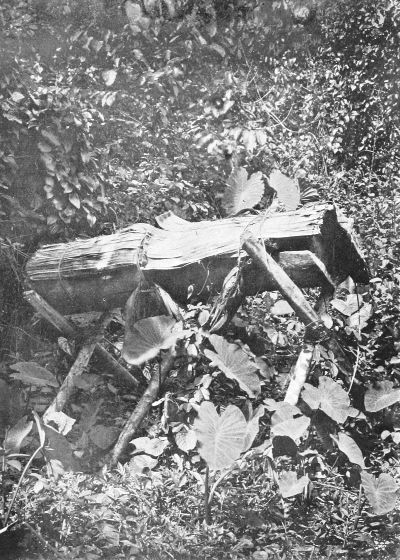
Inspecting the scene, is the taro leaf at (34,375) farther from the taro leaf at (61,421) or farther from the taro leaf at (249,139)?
the taro leaf at (249,139)

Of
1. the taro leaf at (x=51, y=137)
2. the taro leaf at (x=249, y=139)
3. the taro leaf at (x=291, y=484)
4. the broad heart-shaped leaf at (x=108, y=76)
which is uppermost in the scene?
the broad heart-shaped leaf at (x=108, y=76)

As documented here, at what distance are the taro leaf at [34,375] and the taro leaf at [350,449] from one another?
118cm

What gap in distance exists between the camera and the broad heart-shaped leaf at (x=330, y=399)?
259 cm

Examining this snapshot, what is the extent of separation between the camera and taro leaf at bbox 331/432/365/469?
8.37 feet

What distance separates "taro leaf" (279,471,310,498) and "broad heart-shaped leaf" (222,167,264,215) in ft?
3.55

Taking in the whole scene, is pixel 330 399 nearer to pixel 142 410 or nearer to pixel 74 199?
pixel 142 410

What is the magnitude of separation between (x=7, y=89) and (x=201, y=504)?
6.82 ft

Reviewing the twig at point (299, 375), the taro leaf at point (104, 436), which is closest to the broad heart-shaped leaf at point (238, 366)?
the twig at point (299, 375)

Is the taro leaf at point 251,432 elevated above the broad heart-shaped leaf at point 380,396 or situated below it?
above

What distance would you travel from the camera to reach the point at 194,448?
2.76 metres

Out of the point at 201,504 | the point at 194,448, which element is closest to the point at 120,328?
the point at 194,448

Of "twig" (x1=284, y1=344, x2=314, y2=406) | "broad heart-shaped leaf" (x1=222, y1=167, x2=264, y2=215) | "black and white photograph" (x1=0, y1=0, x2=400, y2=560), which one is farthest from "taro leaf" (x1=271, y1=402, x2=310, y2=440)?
"broad heart-shaped leaf" (x1=222, y1=167, x2=264, y2=215)

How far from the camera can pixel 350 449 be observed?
257 centimetres

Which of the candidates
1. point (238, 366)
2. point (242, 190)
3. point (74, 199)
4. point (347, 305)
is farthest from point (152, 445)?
point (74, 199)
